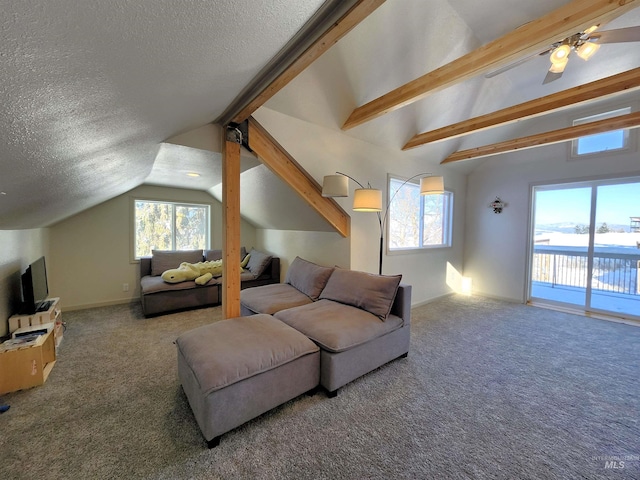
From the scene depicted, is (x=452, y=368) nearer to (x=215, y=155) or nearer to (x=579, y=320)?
(x=579, y=320)

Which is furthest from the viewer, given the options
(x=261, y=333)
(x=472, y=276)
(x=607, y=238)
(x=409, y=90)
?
(x=472, y=276)

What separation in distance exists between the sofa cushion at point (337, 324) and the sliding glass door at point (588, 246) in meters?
3.72

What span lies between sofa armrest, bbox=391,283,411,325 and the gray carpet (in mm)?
455

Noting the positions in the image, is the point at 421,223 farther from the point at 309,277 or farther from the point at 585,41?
the point at 585,41

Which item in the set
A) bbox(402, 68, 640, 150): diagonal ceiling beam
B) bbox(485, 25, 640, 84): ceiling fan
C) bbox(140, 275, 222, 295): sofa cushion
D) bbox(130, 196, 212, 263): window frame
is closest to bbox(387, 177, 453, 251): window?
bbox(402, 68, 640, 150): diagonal ceiling beam

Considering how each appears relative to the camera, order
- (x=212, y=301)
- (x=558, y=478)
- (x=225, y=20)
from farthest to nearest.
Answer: (x=212, y=301), (x=558, y=478), (x=225, y=20)

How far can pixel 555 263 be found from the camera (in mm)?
4414

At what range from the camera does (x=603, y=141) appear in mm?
3848

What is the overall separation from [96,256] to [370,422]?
4548mm

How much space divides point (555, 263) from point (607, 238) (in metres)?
0.77

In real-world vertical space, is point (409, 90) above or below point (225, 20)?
above

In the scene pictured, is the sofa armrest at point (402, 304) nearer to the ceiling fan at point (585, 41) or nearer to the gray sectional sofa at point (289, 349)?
the gray sectional sofa at point (289, 349)

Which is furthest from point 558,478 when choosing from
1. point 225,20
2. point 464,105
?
point 464,105

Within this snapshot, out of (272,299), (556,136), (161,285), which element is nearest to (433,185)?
(556,136)
